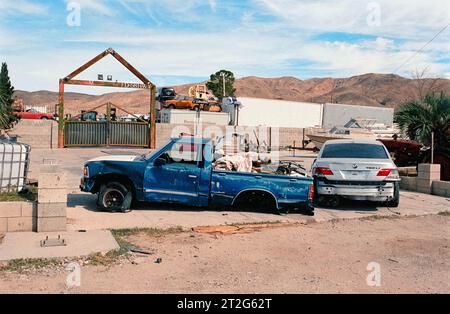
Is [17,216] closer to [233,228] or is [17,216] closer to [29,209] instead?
[29,209]

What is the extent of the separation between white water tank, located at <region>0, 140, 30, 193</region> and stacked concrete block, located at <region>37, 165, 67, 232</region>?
204 cm

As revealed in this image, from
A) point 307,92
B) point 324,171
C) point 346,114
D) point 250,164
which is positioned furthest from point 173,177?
point 307,92

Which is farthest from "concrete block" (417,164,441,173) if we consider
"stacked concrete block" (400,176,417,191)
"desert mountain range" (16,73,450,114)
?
"desert mountain range" (16,73,450,114)

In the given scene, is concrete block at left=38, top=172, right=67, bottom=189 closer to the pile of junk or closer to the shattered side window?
the shattered side window

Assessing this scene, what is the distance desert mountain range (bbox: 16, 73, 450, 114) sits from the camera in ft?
379

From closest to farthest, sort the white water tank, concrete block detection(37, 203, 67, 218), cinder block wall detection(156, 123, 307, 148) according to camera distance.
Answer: concrete block detection(37, 203, 67, 218) < the white water tank < cinder block wall detection(156, 123, 307, 148)

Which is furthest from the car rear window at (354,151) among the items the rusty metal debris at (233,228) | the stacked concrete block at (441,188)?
the stacked concrete block at (441,188)

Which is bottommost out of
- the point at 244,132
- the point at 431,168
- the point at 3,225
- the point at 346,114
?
the point at 3,225

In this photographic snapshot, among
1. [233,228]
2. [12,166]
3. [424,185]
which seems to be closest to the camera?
[233,228]

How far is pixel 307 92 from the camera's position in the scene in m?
146

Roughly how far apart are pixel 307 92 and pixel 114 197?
141 meters

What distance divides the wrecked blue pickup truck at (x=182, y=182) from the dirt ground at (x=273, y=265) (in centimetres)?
97

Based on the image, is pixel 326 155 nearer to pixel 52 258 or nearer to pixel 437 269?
pixel 437 269
